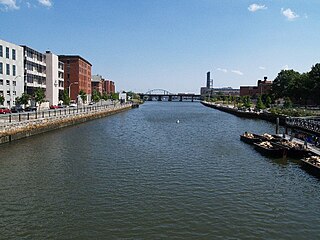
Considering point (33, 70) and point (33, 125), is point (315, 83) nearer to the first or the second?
point (33, 70)

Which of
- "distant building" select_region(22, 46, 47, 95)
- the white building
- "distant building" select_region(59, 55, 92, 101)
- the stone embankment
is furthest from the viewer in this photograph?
"distant building" select_region(59, 55, 92, 101)

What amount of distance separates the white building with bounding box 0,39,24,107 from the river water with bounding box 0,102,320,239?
43.3 m

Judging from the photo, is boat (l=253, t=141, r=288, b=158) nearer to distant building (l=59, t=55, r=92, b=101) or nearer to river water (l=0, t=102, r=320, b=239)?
river water (l=0, t=102, r=320, b=239)

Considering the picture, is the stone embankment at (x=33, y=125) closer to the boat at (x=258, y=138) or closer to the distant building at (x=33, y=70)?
the distant building at (x=33, y=70)

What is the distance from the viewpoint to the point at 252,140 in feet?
126

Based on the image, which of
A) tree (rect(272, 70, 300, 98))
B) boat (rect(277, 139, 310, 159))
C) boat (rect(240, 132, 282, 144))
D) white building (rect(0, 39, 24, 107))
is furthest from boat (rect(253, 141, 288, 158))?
tree (rect(272, 70, 300, 98))

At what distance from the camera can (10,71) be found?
241 ft

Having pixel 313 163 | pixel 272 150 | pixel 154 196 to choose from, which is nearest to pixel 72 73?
pixel 272 150

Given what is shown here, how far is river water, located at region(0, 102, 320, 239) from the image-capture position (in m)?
14.4

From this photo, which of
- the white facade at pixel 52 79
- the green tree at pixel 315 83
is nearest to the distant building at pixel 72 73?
the white facade at pixel 52 79

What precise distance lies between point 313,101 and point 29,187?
103979 millimetres

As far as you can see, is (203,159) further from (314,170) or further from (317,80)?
(317,80)

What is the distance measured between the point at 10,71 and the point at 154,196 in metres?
64.6

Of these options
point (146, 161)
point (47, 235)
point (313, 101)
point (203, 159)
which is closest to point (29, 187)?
point (47, 235)
